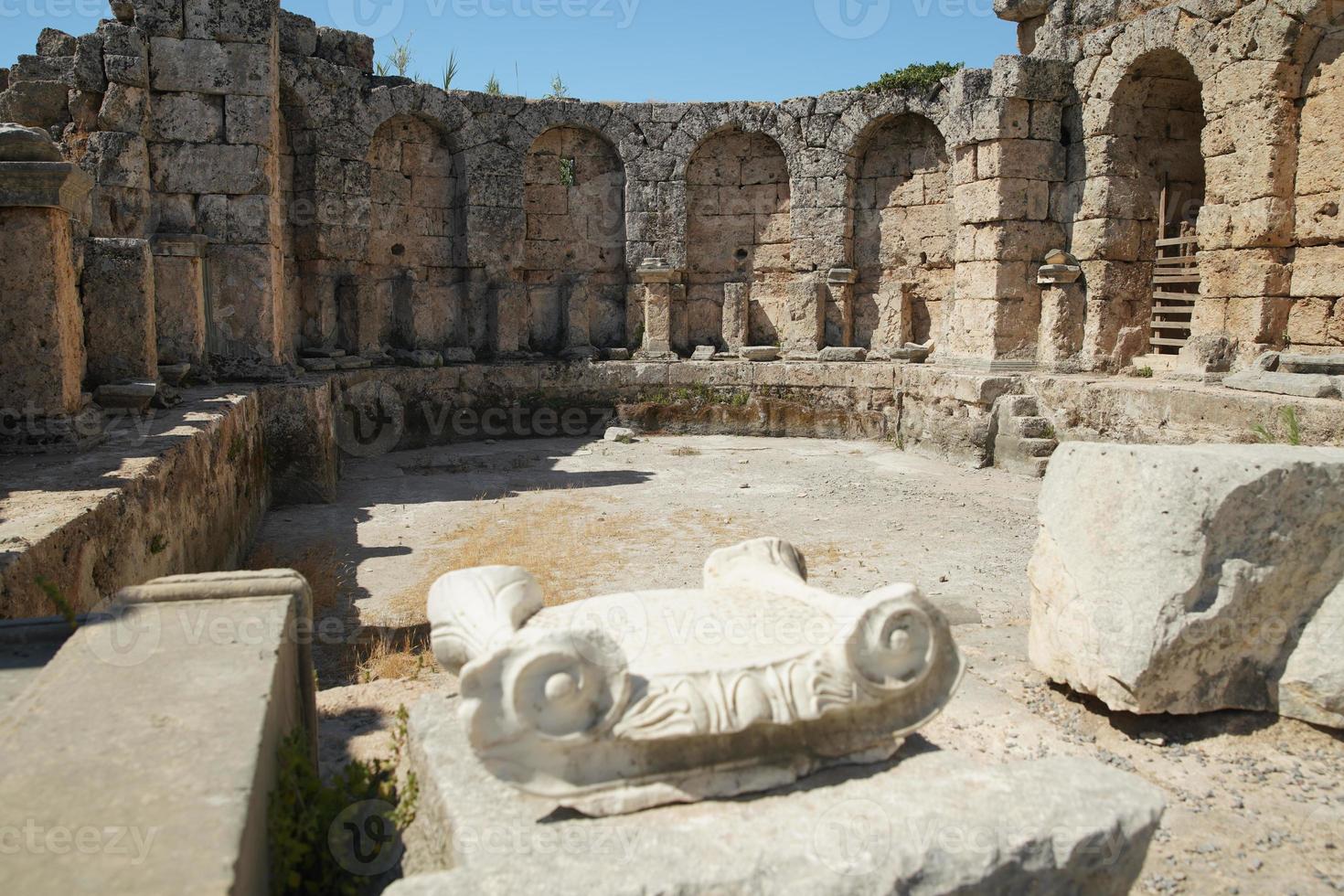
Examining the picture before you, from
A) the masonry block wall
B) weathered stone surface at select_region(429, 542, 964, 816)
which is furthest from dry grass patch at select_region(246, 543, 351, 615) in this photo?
weathered stone surface at select_region(429, 542, 964, 816)

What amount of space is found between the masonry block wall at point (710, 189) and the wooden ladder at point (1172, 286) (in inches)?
14.9

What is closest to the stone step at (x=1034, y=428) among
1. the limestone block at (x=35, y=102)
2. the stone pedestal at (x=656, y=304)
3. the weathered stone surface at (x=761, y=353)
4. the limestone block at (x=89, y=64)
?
the weathered stone surface at (x=761, y=353)

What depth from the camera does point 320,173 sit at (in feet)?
36.4

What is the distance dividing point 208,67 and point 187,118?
0.48 meters

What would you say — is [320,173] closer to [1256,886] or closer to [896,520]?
[896,520]

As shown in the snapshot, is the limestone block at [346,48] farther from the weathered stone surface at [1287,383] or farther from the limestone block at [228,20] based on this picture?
the weathered stone surface at [1287,383]

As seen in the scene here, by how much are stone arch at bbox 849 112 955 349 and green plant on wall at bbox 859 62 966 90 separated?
375 millimetres

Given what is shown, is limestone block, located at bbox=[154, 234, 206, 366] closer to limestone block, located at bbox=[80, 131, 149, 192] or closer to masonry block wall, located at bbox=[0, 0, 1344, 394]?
masonry block wall, located at bbox=[0, 0, 1344, 394]


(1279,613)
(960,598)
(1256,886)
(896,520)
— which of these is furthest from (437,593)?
(896,520)

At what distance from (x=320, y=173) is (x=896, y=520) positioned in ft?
24.0

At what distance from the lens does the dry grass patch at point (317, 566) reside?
580cm

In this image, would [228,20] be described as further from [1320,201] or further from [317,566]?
[1320,201]

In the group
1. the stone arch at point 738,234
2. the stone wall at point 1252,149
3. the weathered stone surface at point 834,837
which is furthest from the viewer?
the stone arch at point 738,234

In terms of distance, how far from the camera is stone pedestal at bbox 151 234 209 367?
8.32 metres
